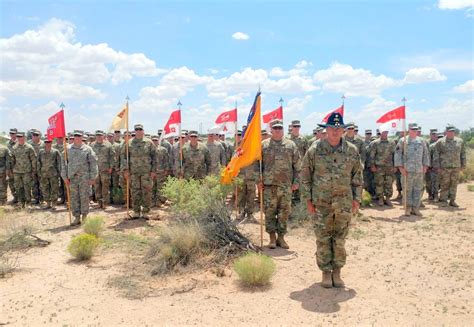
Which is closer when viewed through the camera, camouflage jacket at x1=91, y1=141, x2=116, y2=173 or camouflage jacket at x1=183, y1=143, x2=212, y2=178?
camouflage jacket at x1=183, y1=143, x2=212, y2=178

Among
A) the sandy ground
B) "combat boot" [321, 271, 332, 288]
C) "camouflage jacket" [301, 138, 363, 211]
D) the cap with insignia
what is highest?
the cap with insignia

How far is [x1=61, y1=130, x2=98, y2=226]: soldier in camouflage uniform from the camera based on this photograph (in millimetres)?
9820

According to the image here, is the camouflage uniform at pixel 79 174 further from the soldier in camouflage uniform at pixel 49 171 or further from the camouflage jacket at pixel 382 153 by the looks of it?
the camouflage jacket at pixel 382 153

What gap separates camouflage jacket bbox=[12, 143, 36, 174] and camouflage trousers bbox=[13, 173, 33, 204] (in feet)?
0.71

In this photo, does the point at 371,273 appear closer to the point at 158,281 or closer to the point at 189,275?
the point at 189,275

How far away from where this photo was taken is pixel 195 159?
11289 mm

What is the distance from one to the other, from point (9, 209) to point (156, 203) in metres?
4.36

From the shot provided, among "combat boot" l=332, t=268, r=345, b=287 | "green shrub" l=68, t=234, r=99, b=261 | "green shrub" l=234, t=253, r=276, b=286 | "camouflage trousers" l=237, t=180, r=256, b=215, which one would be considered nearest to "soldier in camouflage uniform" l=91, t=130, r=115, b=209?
"camouflage trousers" l=237, t=180, r=256, b=215

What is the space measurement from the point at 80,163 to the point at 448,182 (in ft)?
34.8

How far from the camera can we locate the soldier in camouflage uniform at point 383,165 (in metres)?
12.4

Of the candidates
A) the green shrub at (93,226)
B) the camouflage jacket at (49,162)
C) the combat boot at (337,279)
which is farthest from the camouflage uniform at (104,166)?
the combat boot at (337,279)

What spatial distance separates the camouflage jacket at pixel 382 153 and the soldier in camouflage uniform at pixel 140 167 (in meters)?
6.75

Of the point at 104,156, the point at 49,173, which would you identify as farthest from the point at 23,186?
the point at 104,156

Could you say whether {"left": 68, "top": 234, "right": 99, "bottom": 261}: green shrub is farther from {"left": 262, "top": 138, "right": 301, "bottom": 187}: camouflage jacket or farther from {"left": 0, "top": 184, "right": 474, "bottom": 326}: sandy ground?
{"left": 262, "top": 138, "right": 301, "bottom": 187}: camouflage jacket
